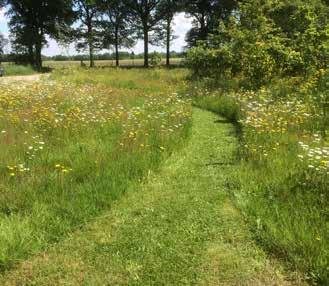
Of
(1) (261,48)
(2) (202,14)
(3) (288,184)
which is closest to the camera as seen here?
(3) (288,184)

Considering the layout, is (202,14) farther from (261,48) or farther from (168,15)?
(261,48)

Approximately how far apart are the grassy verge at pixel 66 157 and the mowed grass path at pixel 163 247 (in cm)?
25

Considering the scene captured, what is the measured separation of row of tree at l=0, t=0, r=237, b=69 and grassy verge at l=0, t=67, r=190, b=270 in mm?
35675

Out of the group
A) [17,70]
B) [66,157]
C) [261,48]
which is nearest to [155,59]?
[17,70]

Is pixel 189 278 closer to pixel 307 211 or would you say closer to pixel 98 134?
pixel 307 211

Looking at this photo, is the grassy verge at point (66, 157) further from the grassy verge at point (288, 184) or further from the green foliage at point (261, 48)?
the green foliage at point (261, 48)

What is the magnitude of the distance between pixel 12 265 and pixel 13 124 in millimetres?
5130

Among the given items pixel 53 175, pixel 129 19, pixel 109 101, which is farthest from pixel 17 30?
pixel 53 175

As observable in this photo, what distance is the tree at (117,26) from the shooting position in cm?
5057

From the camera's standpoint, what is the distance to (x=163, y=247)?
4906mm

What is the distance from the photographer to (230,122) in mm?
12125

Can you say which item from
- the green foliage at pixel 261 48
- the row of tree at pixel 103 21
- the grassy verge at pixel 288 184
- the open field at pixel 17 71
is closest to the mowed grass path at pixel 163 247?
the grassy verge at pixel 288 184

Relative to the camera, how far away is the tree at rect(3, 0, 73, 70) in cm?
4434

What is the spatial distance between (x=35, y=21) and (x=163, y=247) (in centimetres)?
4506
